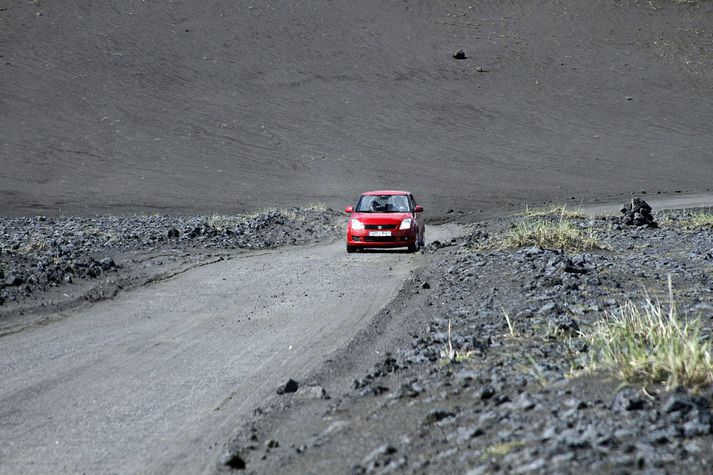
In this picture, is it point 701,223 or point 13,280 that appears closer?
point 13,280

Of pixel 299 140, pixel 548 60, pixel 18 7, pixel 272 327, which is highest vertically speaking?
pixel 18 7

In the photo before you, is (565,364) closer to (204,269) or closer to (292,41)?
(204,269)

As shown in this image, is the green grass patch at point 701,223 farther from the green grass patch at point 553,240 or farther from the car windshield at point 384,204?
the car windshield at point 384,204

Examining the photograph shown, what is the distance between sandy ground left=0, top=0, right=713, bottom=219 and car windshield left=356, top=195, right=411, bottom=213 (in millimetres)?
16980

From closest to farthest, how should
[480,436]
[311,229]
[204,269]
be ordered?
[480,436] → [204,269] → [311,229]

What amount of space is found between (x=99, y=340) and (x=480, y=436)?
592 centimetres

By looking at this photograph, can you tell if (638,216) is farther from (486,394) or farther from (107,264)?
(486,394)

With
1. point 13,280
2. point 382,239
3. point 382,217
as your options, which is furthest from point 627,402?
point 382,217

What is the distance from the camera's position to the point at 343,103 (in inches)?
2425

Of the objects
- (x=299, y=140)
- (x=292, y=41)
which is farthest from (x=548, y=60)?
(x=299, y=140)

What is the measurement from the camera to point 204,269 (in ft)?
53.7

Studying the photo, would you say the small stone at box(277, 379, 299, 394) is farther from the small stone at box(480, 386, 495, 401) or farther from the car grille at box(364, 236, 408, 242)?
the car grille at box(364, 236, 408, 242)

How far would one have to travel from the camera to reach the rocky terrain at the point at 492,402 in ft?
14.8

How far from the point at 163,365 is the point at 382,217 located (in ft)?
39.3
